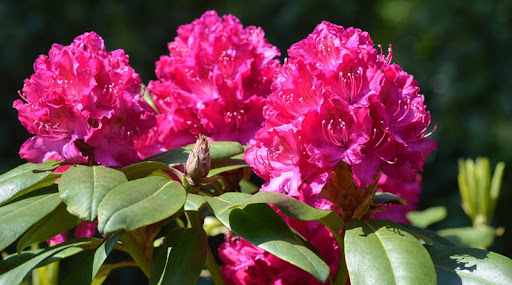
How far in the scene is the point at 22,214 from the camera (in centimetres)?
90

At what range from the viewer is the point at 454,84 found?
393cm

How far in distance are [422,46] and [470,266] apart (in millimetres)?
3495

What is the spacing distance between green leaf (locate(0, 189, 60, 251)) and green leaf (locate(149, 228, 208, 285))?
17 cm

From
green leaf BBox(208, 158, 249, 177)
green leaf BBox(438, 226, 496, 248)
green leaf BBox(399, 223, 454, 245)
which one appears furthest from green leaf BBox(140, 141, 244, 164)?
green leaf BBox(438, 226, 496, 248)

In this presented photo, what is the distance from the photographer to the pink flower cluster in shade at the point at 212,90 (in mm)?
1163

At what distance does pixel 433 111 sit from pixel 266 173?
10.5ft

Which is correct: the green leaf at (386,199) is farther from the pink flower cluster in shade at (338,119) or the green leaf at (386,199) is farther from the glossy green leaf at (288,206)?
the glossy green leaf at (288,206)

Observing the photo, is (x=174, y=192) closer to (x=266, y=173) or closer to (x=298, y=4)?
(x=266, y=173)

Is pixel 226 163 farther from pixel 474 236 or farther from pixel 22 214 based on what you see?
pixel 474 236

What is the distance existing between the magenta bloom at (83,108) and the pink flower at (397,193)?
552mm

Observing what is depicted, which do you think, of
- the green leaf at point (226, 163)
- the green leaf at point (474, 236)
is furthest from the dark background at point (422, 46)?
the green leaf at point (226, 163)

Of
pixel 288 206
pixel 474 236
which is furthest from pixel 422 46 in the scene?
pixel 288 206

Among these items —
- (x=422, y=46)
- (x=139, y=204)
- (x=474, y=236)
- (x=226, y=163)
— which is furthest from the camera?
(x=422, y=46)

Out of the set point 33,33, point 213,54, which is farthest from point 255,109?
point 33,33
